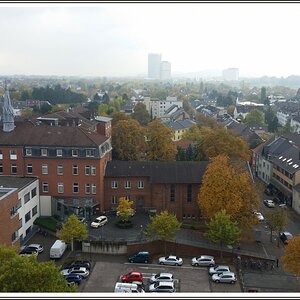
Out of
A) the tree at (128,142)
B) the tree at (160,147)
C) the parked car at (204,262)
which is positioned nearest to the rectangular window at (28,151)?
the tree at (128,142)

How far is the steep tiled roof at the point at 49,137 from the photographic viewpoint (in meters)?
31.2

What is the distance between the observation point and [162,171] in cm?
3197

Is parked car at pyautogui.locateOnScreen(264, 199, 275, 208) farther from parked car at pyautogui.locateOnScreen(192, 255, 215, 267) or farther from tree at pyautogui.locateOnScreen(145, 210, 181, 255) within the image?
tree at pyautogui.locateOnScreen(145, 210, 181, 255)

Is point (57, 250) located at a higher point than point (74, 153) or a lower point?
lower

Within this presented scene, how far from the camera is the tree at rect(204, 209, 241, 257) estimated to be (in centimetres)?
2477

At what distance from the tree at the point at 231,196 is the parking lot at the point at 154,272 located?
3222mm

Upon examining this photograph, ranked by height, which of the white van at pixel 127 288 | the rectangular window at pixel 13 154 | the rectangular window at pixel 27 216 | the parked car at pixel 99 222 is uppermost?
the rectangular window at pixel 13 154

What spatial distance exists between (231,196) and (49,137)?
13.4 metres

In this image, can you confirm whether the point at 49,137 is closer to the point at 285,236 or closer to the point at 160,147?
the point at 160,147

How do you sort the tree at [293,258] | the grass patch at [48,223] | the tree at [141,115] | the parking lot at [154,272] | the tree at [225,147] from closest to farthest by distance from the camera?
the tree at [293,258] < the parking lot at [154,272] < the grass patch at [48,223] < the tree at [225,147] < the tree at [141,115]

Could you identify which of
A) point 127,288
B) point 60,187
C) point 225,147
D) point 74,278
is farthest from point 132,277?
point 225,147

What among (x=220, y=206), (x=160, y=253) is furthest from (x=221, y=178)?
(x=160, y=253)

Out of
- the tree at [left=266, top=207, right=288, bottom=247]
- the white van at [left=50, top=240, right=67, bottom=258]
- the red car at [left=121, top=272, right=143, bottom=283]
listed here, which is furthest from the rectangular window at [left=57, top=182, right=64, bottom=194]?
the tree at [left=266, top=207, right=288, bottom=247]

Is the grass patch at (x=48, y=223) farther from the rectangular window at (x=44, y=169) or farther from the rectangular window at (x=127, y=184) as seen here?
the rectangular window at (x=127, y=184)
